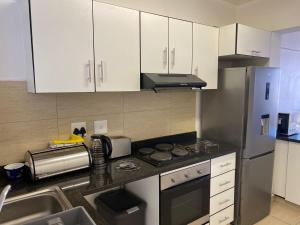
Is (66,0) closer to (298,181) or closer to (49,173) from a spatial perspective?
(49,173)

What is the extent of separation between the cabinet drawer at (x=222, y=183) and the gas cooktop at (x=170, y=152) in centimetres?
27

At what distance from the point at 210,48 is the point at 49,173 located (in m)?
1.76

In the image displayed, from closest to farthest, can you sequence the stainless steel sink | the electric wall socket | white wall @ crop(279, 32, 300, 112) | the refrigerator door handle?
the stainless steel sink
the electric wall socket
the refrigerator door handle
white wall @ crop(279, 32, 300, 112)

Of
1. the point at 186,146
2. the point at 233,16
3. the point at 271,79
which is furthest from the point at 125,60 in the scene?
the point at 233,16

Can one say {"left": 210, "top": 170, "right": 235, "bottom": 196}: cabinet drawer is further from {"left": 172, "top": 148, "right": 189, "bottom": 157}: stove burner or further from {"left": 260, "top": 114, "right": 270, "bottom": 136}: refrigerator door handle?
{"left": 260, "top": 114, "right": 270, "bottom": 136}: refrigerator door handle

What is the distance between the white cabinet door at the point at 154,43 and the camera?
5.79 ft

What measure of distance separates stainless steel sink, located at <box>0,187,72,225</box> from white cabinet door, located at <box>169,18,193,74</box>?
4.20ft

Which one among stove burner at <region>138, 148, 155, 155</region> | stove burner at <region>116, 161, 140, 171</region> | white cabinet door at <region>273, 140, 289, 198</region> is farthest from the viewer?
white cabinet door at <region>273, 140, 289, 198</region>

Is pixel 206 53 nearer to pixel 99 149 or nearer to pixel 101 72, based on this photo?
pixel 101 72

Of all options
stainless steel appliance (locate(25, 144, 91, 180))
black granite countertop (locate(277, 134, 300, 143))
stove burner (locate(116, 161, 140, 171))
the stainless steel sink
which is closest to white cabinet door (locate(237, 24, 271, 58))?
black granite countertop (locate(277, 134, 300, 143))

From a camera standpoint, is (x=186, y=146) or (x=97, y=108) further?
(x=186, y=146)

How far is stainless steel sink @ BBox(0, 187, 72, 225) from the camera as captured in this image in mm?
1241

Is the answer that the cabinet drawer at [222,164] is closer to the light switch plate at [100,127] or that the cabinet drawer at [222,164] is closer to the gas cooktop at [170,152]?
the gas cooktop at [170,152]

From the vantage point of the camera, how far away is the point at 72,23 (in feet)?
4.71
